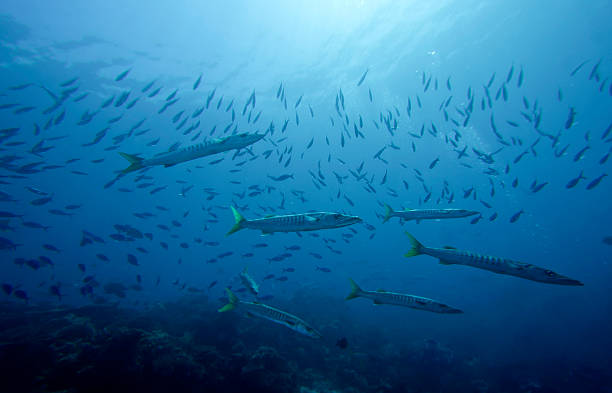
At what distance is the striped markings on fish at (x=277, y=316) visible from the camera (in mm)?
5516

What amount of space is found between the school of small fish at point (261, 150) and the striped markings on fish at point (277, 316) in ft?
0.10

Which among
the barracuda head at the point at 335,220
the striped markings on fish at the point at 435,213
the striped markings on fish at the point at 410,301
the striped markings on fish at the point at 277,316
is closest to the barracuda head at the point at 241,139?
the barracuda head at the point at 335,220

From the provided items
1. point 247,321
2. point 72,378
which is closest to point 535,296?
point 247,321

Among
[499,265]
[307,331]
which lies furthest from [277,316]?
[499,265]

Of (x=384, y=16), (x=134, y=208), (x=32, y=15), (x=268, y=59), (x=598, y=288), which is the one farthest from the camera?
(x=134, y=208)

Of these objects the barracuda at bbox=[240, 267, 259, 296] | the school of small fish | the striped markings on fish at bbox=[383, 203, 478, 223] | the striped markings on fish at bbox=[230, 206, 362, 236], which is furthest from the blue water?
the striped markings on fish at bbox=[230, 206, 362, 236]

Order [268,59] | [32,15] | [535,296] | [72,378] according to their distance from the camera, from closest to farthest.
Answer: [72,378]
[32,15]
[268,59]
[535,296]

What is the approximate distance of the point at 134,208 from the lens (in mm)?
64812

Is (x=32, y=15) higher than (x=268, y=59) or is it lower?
lower

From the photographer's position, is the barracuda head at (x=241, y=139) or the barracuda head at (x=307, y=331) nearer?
the barracuda head at (x=241, y=139)

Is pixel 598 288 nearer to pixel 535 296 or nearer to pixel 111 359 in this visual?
pixel 535 296

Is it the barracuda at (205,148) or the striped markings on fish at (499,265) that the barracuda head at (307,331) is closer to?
the striped markings on fish at (499,265)

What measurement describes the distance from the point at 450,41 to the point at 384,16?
8.47 m

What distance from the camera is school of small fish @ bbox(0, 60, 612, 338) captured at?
5290 millimetres
